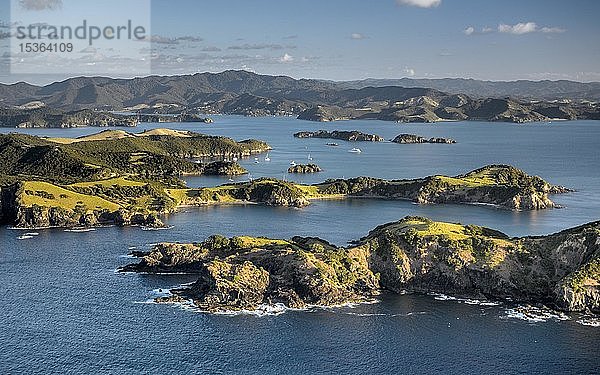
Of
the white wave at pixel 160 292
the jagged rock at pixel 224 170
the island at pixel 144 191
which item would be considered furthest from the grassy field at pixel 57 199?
the jagged rock at pixel 224 170

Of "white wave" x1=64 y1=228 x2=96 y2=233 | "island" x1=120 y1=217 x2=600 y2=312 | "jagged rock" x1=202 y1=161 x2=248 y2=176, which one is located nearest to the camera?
"island" x1=120 y1=217 x2=600 y2=312

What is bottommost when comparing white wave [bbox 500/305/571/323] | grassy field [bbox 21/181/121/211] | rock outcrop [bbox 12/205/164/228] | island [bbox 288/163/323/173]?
white wave [bbox 500/305/571/323]

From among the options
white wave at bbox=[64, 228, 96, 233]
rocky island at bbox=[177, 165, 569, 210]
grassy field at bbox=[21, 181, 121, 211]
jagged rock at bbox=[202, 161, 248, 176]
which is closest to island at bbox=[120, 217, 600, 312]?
white wave at bbox=[64, 228, 96, 233]

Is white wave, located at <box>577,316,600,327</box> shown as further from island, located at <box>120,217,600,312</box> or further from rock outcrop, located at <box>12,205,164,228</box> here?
rock outcrop, located at <box>12,205,164,228</box>

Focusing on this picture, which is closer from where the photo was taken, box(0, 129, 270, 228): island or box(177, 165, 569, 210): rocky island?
box(0, 129, 270, 228): island

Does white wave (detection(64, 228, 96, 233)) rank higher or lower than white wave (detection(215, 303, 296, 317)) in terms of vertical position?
higher

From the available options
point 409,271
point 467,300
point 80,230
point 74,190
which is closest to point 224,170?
point 74,190

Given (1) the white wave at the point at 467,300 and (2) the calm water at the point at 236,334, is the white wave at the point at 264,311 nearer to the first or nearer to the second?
(2) the calm water at the point at 236,334

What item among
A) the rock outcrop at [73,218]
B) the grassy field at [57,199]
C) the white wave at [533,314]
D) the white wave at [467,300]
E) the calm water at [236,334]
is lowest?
the calm water at [236,334]
